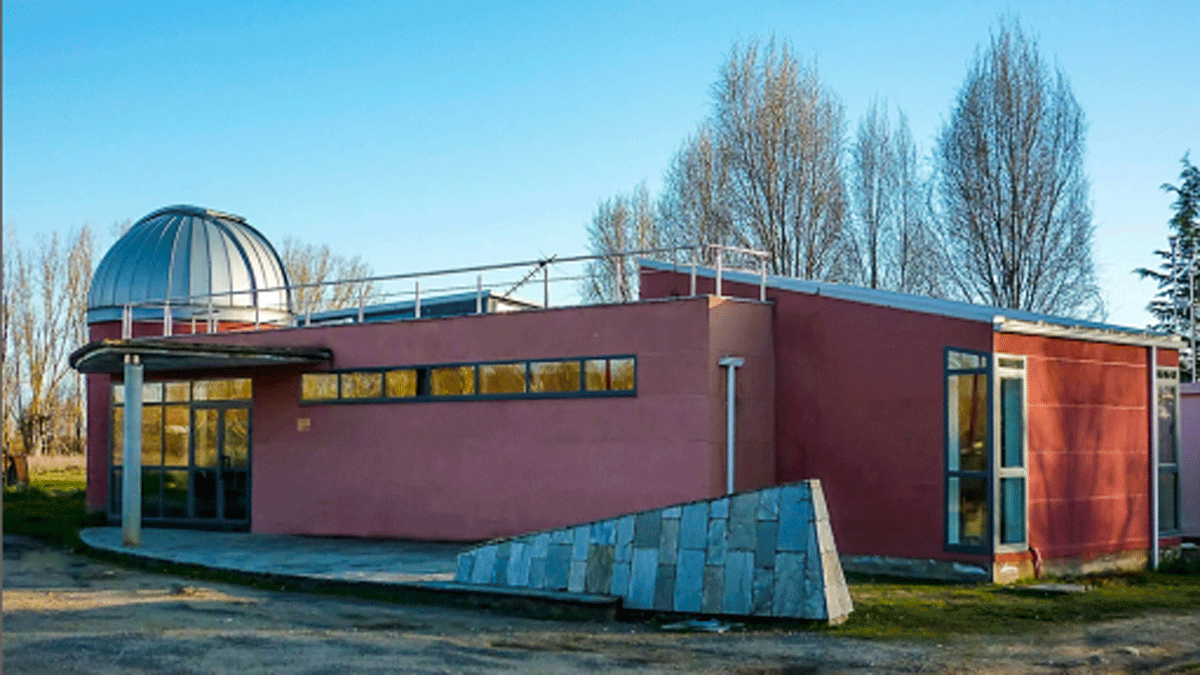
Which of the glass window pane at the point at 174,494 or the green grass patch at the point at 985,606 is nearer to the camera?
the green grass patch at the point at 985,606

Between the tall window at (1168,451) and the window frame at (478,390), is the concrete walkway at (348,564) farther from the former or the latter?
the tall window at (1168,451)

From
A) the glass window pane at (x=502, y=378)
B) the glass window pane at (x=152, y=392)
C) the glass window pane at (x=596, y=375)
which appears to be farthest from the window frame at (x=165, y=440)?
the glass window pane at (x=596, y=375)

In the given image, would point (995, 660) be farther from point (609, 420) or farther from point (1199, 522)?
point (1199, 522)

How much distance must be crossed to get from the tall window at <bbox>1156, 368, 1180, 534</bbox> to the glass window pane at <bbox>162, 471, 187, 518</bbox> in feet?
51.0

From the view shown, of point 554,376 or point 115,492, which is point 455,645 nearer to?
point 554,376

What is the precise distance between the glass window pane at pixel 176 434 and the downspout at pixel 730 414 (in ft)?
34.0

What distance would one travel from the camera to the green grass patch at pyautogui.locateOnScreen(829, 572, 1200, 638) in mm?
9914

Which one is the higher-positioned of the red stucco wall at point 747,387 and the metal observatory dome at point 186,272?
the metal observatory dome at point 186,272

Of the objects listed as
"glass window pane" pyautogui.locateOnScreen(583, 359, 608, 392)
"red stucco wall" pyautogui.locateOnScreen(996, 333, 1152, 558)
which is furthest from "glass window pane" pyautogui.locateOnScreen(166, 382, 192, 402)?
"red stucco wall" pyautogui.locateOnScreen(996, 333, 1152, 558)

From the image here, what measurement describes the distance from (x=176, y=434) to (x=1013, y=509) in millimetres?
14099

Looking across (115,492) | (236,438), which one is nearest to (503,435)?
(236,438)

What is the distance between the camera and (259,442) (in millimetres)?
19172

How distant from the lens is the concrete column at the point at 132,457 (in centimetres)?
1641

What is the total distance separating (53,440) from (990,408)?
41976 mm
